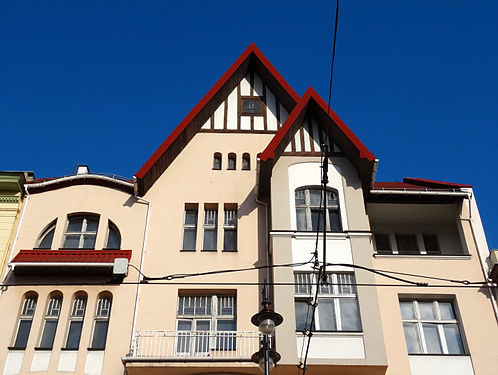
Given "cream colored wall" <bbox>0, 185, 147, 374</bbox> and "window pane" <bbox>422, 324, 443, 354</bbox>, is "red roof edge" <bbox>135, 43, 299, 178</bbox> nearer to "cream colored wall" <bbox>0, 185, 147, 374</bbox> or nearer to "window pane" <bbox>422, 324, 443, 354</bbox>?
"cream colored wall" <bbox>0, 185, 147, 374</bbox>

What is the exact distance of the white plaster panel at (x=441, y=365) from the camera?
1789 centimetres

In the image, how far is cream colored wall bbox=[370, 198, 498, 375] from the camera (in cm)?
1808

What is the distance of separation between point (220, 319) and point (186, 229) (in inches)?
144

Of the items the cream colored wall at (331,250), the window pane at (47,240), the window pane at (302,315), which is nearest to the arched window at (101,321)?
the window pane at (47,240)

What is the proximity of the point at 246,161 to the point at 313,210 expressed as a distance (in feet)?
11.9

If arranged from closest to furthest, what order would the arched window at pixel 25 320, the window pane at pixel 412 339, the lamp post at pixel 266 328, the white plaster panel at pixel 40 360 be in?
the lamp post at pixel 266 328 → the white plaster panel at pixel 40 360 → the arched window at pixel 25 320 → the window pane at pixel 412 339

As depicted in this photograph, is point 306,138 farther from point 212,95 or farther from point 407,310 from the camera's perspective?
point 407,310

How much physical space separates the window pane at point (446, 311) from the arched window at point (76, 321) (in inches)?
435

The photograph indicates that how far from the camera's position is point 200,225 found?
838 inches

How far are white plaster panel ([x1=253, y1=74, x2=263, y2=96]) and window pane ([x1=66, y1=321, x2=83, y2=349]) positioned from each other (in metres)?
11.6

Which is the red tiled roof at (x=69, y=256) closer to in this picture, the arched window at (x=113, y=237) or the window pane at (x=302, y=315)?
the arched window at (x=113, y=237)

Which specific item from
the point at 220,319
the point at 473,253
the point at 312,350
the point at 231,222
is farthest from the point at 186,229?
the point at 473,253

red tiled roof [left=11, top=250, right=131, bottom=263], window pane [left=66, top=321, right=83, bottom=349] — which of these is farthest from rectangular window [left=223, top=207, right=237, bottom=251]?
window pane [left=66, top=321, right=83, bottom=349]

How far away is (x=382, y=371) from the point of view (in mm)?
17156
